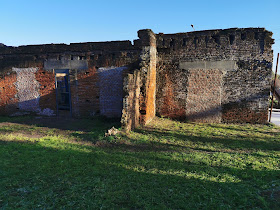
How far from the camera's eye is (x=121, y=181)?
3684 millimetres

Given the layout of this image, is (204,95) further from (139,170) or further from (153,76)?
(139,170)

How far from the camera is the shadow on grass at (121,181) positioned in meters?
3.05

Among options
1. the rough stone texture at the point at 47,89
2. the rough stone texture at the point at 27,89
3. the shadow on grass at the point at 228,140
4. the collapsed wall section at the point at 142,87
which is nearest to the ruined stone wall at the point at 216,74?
the collapsed wall section at the point at 142,87

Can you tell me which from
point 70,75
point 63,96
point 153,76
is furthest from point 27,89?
point 153,76

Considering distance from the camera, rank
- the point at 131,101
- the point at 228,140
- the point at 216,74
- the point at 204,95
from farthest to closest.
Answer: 1. the point at 204,95
2. the point at 216,74
3. the point at 131,101
4. the point at 228,140

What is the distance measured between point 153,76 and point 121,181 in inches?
250

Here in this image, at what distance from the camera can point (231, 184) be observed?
11.9 feet

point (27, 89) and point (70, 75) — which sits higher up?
point (70, 75)

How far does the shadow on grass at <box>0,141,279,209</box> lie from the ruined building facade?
140 inches

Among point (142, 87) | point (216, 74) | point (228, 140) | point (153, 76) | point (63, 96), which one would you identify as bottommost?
point (228, 140)

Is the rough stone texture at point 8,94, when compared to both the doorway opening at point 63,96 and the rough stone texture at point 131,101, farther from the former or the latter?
the rough stone texture at point 131,101

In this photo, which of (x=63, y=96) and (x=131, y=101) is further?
(x=63, y=96)

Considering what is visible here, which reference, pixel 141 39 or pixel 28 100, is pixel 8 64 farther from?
pixel 141 39

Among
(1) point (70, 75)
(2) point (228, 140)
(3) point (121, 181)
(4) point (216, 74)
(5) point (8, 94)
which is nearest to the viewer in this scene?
(3) point (121, 181)
